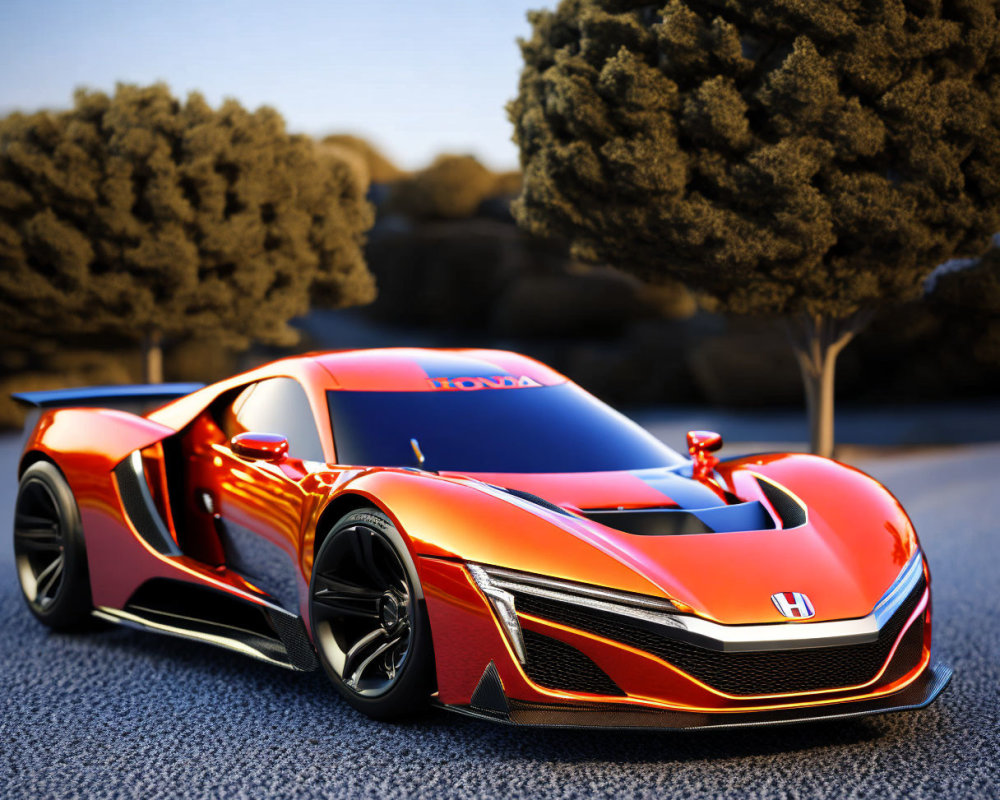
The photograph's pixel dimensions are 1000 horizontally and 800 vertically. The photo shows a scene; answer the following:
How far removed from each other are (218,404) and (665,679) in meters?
2.68

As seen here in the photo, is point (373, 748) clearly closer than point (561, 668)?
No

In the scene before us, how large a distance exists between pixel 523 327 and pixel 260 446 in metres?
24.8

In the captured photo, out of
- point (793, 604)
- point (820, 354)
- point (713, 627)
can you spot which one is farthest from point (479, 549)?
point (820, 354)

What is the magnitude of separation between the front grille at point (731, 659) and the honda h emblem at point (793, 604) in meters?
0.11

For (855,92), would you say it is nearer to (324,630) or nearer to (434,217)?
(324,630)

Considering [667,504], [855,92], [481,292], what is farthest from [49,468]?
[481,292]

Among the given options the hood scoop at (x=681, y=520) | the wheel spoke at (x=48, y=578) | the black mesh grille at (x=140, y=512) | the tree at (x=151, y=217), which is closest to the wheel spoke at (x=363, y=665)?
the hood scoop at (x=681, y=520)

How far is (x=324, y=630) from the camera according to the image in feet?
13.3

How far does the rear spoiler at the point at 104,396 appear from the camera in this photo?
5930 millimetres

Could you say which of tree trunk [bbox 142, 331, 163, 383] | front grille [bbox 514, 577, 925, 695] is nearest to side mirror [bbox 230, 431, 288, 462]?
front grille [bbox 514, 577, 925, 695]

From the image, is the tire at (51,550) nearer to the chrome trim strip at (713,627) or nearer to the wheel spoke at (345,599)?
the wheel spoke at (345,599)

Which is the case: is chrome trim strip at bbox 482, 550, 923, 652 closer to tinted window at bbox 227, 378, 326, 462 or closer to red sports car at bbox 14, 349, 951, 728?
red sports car at bbox 14, 349, 951, 728

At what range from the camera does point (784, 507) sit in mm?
4113

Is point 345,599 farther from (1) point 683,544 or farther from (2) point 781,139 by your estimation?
(2) point 781,139
